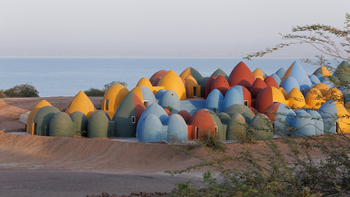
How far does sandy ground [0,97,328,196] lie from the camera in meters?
9.64

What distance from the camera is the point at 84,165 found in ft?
48.6

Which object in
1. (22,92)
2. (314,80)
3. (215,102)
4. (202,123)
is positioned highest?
(314,80)

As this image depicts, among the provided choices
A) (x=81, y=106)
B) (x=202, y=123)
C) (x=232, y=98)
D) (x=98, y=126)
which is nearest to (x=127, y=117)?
(x=98, y=126)

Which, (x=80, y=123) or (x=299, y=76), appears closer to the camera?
(x=80, y=123)

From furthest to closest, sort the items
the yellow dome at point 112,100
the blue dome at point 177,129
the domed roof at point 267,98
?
the yellow dome at point 112,100 < the domed roof at point 267,98 < the blue dome at point 177,129

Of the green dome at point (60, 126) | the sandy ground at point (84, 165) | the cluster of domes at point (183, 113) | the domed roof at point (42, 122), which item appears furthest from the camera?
the domed roof at point (42, 122)

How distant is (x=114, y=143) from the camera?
1706cm

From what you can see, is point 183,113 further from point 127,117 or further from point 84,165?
point 84,165

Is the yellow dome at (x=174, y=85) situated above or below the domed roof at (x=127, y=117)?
above

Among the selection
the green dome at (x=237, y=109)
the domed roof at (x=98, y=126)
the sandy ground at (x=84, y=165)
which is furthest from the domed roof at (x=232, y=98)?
the domed roof at (x=98, y=126)

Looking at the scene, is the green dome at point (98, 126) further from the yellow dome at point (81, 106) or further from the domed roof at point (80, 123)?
the yellow dome at point (81, 106)

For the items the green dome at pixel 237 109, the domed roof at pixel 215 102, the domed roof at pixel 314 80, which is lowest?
the green dome at pixel 237 109

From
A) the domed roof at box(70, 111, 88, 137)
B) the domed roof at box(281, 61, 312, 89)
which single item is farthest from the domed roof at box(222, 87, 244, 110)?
the domed roof at box(70, 111, 88, 137)

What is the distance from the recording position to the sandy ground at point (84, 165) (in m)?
9.64
